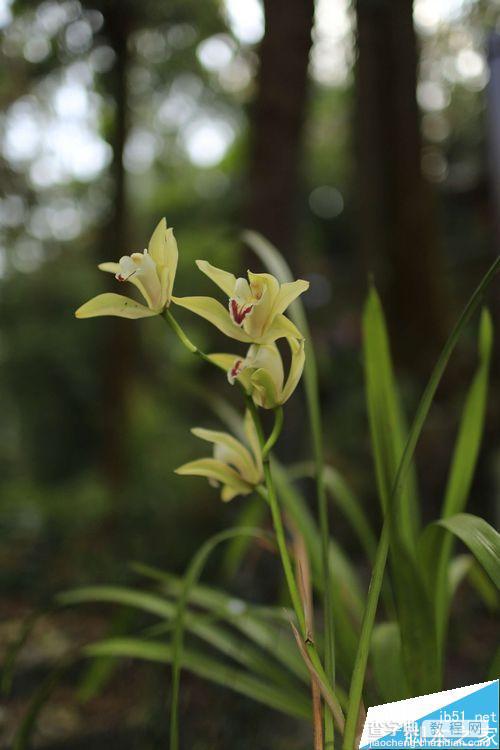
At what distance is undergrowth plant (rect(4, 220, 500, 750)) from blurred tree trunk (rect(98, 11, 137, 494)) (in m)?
2.75

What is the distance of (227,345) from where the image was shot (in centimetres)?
241

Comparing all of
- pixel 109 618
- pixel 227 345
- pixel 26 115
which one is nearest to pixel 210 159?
pixel 26 115

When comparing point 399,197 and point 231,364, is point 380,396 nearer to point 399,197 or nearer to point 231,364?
point 231,364

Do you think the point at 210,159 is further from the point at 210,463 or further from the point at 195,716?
the point at 210,463

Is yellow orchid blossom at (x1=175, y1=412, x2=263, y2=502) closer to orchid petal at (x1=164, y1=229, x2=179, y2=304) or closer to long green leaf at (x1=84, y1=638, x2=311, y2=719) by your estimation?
orchid petal at (x1=164, y1=229, x2=179, y2=304)

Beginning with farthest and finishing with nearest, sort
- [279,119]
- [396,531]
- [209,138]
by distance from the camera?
[209,138]
[279,119]
[396,531]

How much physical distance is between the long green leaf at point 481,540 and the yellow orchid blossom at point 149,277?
0.37 m

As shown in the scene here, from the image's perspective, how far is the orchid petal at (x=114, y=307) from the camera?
73 centimetres

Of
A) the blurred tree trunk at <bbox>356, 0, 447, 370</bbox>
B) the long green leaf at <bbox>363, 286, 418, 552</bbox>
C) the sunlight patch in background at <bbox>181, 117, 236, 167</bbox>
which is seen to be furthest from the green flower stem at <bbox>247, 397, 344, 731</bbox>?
the sunlight patch in background at <bbox>181, 117, 236, 167</bbox>

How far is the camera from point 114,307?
0.74 metres

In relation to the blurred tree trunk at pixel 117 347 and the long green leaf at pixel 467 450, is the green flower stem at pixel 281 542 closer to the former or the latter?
the long green leaf at pixel 467 450

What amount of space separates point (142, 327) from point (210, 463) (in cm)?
456

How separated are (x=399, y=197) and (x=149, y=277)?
2.55 m

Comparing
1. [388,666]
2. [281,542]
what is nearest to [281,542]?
[281,542]
